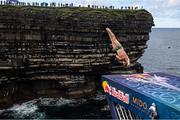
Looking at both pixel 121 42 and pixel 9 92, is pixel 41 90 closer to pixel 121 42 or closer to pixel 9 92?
pixel 9 92

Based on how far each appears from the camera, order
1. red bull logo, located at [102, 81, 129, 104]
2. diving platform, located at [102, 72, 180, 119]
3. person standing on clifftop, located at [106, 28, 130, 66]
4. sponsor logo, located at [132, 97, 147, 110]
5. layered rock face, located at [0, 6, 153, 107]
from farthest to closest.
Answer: person standing on clifftop, located at [106, 28, 130, 66] → layered rock face, located at [0, 6, 153, 107] → red bull logo, located at [102, 81, 129, 104] → sponsor logo, located at [132, 97, 147, 110] → diving platform, located at [102, 72, 180, 119]

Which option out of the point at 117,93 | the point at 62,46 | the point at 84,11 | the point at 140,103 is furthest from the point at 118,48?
the point at 140,103

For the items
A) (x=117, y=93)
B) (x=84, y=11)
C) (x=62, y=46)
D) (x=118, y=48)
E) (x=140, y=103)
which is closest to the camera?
(x=140, y=103)

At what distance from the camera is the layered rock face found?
58500mm

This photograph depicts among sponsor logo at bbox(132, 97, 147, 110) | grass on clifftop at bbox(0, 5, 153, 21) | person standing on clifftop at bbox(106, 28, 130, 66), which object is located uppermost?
grass on clifftop at bbox(0, 5, 153, 21)

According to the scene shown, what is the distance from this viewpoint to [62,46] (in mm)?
61656

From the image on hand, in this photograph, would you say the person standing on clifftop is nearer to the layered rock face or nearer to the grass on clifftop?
the layered rock face

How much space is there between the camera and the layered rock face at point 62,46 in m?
58.5

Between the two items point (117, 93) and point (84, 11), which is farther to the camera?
point (84, 11)

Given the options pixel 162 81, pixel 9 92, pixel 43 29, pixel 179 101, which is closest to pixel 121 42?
pixel 43 29

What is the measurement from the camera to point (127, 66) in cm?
6806

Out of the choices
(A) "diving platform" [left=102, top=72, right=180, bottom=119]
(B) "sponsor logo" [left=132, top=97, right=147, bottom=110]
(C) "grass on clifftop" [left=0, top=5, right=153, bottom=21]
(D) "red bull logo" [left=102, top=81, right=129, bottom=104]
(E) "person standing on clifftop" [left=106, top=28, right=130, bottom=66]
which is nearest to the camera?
(A) "diving platform" [left=102, top=72, right=180, bottom=119]

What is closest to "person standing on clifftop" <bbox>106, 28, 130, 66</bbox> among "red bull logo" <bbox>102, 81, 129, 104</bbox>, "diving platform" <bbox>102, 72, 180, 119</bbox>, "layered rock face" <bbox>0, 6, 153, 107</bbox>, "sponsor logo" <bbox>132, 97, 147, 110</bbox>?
"layered rock face" <bbox>0, 6, 153, 107</bbox>

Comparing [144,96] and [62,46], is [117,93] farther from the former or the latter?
[62,46]
